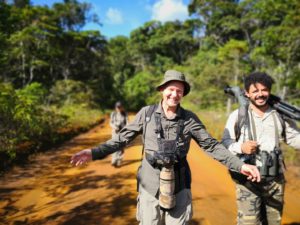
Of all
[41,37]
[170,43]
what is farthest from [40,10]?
[170,43]

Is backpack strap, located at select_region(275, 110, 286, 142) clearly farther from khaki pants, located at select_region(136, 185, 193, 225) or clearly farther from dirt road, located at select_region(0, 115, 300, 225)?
dirt road, located at select_region(0, 115, 300, 225)

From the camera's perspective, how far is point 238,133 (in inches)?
129

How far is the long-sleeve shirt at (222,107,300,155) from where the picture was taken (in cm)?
320

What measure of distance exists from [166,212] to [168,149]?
59 centimetres

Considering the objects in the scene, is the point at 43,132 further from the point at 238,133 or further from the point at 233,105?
the point at 233,105

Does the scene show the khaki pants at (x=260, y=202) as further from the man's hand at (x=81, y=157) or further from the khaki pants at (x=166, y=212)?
the man's hand at (x=81, y=157)

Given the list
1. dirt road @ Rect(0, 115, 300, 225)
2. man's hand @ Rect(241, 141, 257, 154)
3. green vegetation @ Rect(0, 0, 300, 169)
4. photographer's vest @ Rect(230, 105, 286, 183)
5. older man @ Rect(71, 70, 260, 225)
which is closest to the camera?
older man @ Rect(71, 70, 260, 225)

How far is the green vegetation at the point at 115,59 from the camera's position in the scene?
488 inches

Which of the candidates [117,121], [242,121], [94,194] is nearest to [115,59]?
[117,121]

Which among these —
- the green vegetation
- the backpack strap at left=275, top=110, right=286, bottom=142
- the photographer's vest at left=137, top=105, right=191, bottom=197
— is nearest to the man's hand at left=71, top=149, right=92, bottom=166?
the photographer's vest at left=137, top=105, right=191, bottom=197

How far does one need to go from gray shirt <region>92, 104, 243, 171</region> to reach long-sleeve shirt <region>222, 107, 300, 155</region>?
33 cm

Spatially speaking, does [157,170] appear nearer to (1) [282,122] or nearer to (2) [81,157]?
(2) [81,157]

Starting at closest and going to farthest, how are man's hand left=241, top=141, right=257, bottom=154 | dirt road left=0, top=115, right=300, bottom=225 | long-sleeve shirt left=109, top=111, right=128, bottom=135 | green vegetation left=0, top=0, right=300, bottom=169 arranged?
man's hand left=241, top=141, right=257, bottom=154, dirt road left=0, top=115, right=300, bottom=225, long-sleeve shirt left=109, top=111, right=128, bottom=135, green vegetation left=0, top=0, right=300, bottom=169

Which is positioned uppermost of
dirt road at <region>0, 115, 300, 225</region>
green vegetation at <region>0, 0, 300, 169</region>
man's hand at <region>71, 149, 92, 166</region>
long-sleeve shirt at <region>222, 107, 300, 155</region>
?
green vegetation at <region>0, 0, 300, 169</region>
